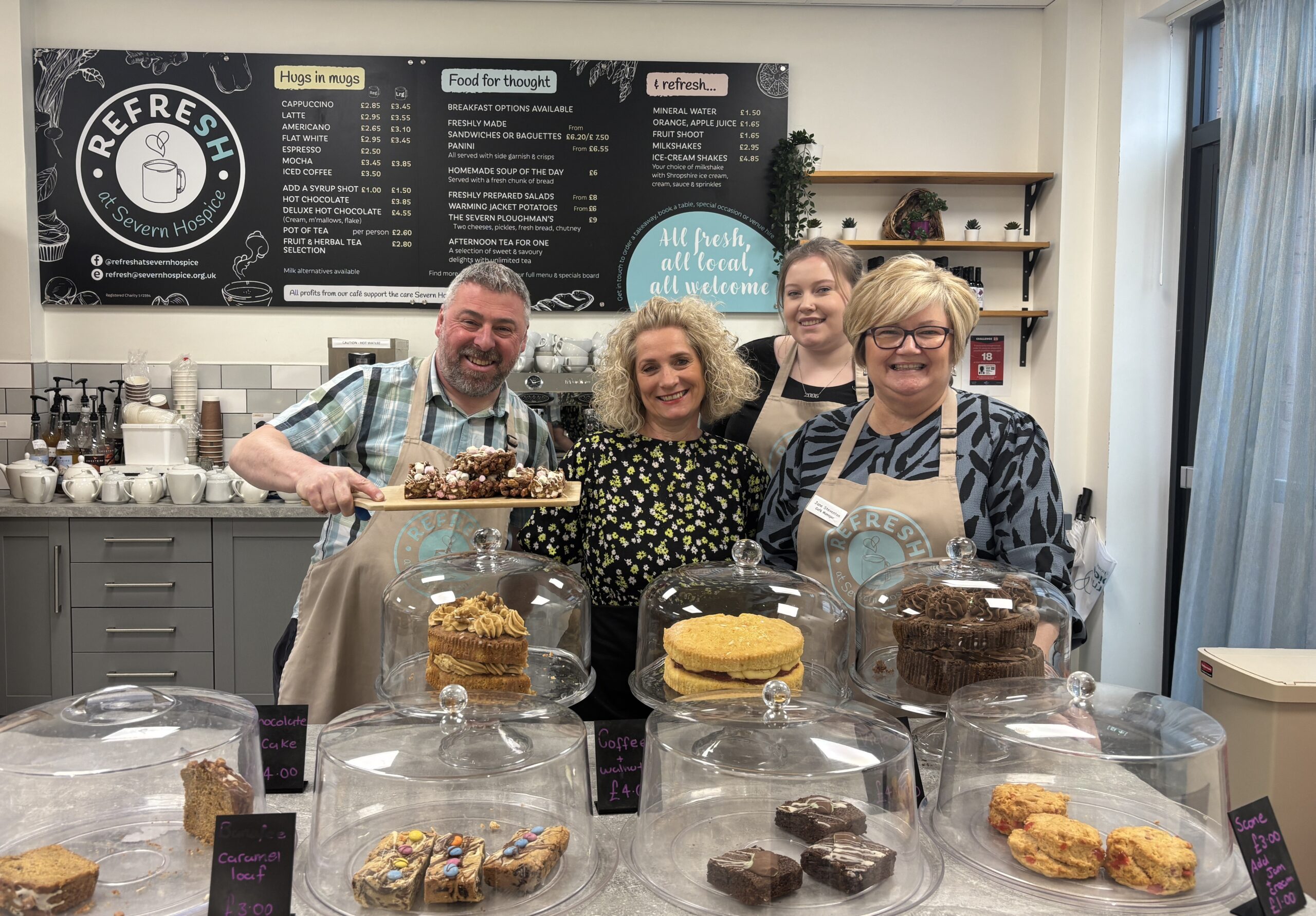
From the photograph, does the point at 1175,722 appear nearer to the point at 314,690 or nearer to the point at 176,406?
the point at 314,690

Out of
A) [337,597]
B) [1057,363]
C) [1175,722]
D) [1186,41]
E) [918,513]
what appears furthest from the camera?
[1057,363]

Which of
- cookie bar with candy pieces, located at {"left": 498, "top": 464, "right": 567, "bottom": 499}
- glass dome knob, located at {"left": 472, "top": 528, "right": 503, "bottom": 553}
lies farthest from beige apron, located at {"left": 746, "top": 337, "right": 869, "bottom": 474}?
glass dome knob, located at {"left": 472, "top": 528, "right": 503, "bottom": 553}

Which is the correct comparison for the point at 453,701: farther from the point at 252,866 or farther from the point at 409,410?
the point at 409,410

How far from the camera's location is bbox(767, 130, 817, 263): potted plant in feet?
14.8

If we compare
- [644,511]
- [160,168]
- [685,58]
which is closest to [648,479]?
[644,511]

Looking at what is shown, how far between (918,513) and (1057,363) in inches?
121

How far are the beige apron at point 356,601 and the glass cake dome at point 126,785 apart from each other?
38.3 inches

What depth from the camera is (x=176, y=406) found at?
4477 mm

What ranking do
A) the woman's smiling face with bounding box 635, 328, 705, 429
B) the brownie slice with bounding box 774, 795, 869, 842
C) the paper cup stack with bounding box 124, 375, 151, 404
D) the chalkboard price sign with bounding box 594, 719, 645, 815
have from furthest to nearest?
1. the paper cup stack with bounding box 124, 375, 151, 404
2. the woman's smiling face with bounding box 635, 328, 705, 429
3. the chalkboard price sign with bounding box 594, 719, 645, 815
4. the brownie slice with bounding box 774, 795, 869, 842

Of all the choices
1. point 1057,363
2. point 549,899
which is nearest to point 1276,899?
point 549,899

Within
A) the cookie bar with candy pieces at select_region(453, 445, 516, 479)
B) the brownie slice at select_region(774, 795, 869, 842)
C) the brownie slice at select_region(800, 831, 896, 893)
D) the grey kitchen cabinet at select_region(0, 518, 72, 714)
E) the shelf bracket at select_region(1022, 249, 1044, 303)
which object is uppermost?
the shelf bracket at select_region(1022, 249, 1044, 303)

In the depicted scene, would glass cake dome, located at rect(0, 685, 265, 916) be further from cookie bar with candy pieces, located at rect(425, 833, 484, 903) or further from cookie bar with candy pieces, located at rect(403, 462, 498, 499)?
cookie bar with candy pieces, located at rect(403, 462, 498, 499)

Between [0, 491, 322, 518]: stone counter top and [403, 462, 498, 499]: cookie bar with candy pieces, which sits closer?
[403, 462, 498, 499]: cookie bar with candy pieces

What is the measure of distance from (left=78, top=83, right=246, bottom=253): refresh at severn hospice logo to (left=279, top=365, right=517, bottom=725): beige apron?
296 centimetres
